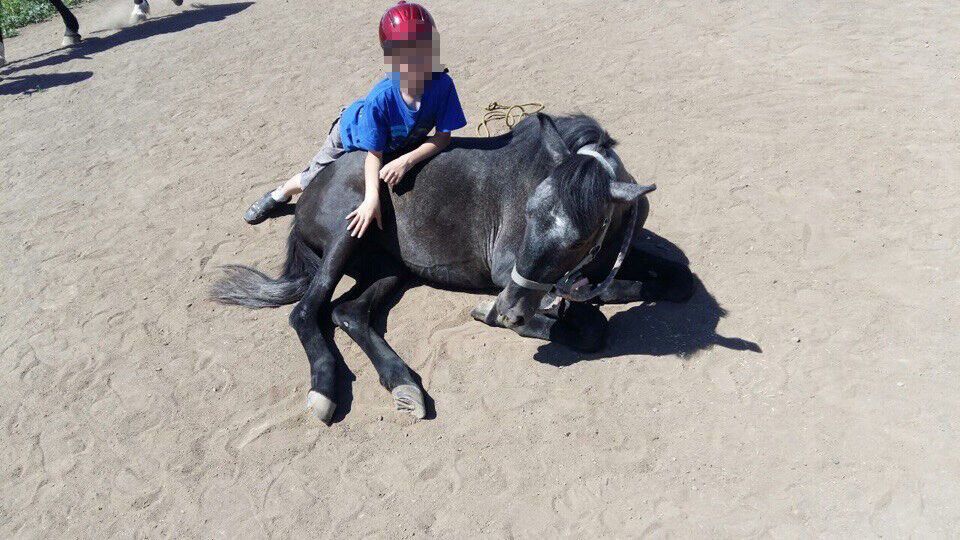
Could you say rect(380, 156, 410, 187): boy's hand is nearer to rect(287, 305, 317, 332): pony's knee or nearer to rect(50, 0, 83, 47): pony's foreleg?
rect(287, 305, 317, 332): pony's knee

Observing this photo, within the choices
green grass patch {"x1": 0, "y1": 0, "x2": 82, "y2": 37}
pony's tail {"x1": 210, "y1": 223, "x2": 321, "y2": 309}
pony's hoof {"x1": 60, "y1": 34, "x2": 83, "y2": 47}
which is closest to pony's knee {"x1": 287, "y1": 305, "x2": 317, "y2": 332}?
pony's tail {"x1": 210, "y1": 223, "x2": 321, "y2": 309}

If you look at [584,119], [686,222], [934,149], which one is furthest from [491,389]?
[934,149]

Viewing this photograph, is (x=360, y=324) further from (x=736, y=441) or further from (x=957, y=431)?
(x=957, y=431)

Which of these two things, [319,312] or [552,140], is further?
[319,312]

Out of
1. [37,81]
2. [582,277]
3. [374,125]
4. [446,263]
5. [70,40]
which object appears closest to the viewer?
[582,277]

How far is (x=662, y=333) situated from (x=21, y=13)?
13.2 m

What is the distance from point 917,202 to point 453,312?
3142mm

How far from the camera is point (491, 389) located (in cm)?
393

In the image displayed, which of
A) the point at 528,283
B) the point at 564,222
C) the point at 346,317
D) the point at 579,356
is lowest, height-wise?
the point at 579,356

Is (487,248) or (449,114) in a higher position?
(449,114)

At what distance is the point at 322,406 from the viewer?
3.80 m

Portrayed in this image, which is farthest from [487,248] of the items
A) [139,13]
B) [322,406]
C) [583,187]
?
[139,13]

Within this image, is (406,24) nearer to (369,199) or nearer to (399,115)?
(399,115)

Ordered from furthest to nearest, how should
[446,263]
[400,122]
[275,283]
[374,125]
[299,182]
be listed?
1. [299,182]
2. [275,283]
3. [446,263]
4. [400,122]
5. [374,125]
